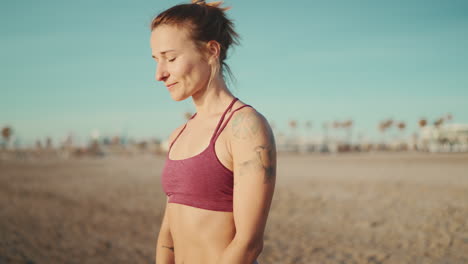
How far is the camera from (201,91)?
5.22ft

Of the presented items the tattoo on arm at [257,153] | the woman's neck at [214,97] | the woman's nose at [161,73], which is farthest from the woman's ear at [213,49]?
the tattoo on arm at [257,153]

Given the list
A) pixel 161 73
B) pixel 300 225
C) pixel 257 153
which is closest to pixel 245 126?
pixel 257 153

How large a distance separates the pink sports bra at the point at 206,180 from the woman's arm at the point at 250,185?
74 millimetres

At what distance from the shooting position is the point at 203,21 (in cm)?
146

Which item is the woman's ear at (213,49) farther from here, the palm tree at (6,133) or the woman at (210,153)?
the palm tree at (6,133)

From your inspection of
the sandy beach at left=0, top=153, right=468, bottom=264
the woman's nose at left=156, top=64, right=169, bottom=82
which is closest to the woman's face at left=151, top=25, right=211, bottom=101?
the woman's nose at left=156, top=64, right=169, bottom=82

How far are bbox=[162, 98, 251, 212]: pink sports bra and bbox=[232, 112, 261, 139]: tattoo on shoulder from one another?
68 mm

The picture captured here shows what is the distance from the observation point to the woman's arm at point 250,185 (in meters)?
1.25

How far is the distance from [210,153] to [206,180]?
0.36 feet

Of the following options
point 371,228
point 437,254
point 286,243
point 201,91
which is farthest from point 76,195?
point 201,91

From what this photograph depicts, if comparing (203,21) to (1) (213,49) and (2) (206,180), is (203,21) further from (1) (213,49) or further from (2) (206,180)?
(2) (206,180)

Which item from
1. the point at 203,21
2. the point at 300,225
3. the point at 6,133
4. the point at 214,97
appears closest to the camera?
the point at 203,21

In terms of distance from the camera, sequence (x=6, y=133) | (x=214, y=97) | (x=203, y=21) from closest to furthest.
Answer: (x=203, y=21) → (x=214, y=97) → (x=6, y=133)

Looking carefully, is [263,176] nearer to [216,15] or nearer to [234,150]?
[234,150]
